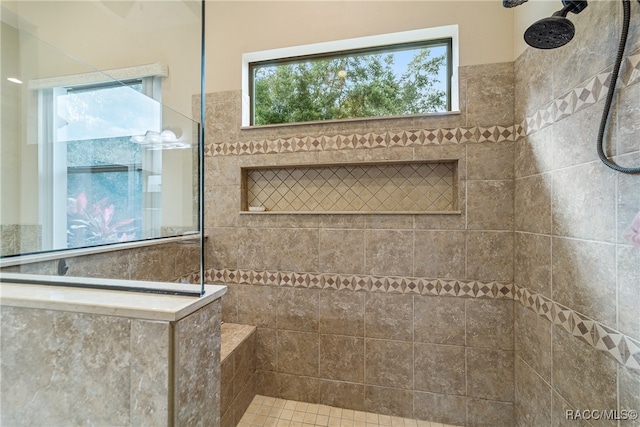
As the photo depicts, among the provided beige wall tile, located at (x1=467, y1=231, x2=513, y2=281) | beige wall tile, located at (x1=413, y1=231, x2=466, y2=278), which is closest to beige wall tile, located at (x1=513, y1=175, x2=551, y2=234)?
beige wall tile, located at (x1=467, y1=231, x2=513, y2=281)

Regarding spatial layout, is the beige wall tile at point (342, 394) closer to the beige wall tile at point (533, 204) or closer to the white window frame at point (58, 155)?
the beige wall tile at point (533, 204)

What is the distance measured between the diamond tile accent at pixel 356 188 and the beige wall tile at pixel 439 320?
0.58 meters

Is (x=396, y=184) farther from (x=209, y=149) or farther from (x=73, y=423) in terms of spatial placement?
(x=73, y=423)

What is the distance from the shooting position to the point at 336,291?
169cm

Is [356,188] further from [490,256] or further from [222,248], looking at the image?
[222,248]

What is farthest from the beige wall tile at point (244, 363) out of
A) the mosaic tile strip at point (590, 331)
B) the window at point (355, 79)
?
the mosaic tile strip at point (590, 331)

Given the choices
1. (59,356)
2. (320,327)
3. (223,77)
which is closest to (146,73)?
(223,77)

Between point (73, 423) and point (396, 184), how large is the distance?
1.71m

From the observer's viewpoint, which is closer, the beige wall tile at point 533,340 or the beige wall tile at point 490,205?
the beige wall tile at point 533,340

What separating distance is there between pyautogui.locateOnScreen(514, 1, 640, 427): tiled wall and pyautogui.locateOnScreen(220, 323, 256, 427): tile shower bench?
162cm

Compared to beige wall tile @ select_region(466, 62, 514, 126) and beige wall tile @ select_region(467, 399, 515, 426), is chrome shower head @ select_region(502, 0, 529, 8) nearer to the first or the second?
beige wall tile @ select_region(466, 62, 514, 126)

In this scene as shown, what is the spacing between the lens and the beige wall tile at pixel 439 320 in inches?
60.7

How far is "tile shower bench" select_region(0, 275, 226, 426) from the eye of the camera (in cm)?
56

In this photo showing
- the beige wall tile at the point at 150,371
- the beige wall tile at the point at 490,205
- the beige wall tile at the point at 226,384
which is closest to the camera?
the beige wall tile at the point at 150,371
